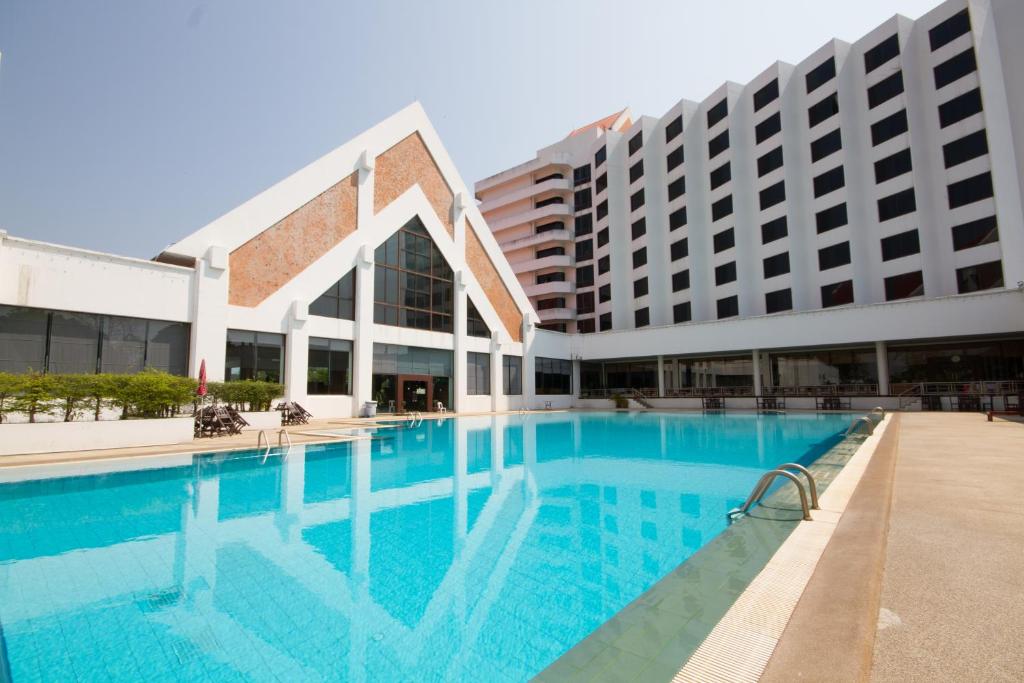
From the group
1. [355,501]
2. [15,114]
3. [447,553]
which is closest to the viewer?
[447,553]

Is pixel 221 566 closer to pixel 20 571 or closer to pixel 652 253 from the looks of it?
pixel 20 571

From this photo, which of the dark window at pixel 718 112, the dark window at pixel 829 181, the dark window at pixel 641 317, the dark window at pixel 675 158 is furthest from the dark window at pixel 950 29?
the dark window at pixel 641 317

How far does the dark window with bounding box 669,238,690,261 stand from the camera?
3544cm

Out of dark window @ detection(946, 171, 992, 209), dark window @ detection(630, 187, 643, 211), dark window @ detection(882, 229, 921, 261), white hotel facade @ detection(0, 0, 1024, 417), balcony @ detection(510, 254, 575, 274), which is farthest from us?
balcony @ detection(510, 254, 575, 274)

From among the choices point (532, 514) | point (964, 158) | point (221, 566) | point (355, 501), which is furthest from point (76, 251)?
point (964, 158)

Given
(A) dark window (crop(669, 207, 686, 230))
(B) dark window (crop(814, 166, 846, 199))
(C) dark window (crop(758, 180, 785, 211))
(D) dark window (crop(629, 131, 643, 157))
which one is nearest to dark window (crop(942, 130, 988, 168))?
(B) dark window (crop(814, 166, 846, 199))

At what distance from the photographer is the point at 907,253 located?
84.3 ft

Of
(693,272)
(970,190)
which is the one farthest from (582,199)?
(970,190)

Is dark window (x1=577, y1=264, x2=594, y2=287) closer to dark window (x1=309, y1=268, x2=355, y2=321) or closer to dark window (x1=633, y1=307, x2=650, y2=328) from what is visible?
dark window (x1=633, y1=307, x2=650, y2=328)

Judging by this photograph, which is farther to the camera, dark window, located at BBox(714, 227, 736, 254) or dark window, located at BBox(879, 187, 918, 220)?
dark window, located at BBox(714, 227, 736, 254)

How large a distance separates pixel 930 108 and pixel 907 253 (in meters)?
7.35

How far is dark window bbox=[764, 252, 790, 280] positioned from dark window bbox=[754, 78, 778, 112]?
10062 mm

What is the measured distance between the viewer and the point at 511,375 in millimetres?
31219

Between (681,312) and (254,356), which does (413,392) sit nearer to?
(254,356)
